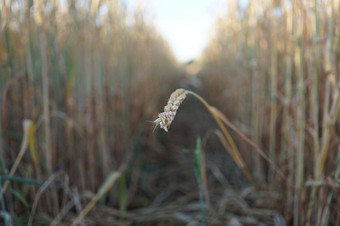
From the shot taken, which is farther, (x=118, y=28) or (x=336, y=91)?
(x=118, y=28)

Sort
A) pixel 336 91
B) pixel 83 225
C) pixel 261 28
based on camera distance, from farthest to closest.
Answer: pixel 261 28
pixel 83 225
pixel 336 91

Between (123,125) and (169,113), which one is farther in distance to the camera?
(123,125)

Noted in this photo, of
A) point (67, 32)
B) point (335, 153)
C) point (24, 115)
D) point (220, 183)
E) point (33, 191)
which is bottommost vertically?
point (220, 183)

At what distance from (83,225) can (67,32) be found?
2.05ft

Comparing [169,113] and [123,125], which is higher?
[169,113]

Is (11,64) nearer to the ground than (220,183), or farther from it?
farther from it

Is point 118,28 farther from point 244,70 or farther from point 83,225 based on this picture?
point 83,225

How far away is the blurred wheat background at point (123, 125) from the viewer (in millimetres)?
793

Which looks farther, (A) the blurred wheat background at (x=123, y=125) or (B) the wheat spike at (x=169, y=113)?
(A) the blurred wheat background at (x=123, y=125)

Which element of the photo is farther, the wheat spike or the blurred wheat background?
the blurred wheat background

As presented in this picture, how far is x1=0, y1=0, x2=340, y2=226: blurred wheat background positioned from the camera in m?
0.79

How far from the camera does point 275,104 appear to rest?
1.12 metres

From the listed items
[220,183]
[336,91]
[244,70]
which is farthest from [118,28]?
[336,91]

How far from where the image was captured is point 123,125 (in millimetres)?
1534
